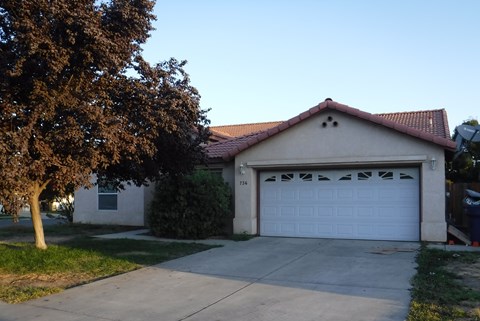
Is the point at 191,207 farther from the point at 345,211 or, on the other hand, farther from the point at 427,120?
the point at 427,120

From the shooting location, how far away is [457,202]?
52.5 ft

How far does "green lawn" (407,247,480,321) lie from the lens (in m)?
6.48

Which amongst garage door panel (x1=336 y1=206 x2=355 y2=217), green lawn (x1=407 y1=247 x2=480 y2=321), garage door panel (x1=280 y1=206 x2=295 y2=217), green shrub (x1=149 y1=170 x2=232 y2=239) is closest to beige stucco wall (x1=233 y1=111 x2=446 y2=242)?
green shrub (x1=149 y1=170 x2=232 y2=239)

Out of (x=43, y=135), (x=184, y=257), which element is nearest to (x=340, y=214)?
(x=184, y=257)

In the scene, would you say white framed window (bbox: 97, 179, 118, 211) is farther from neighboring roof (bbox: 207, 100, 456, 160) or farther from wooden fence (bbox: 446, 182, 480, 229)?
wooden fence (bbox: 446, 182, 480, 229)

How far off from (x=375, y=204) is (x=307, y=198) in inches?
86.6

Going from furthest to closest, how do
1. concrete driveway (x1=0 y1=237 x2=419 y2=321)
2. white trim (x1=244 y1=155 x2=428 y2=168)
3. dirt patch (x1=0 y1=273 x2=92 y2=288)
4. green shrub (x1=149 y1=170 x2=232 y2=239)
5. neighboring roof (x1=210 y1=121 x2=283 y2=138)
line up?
neighboring roof (x1=210 y1=121 x2=283 y2=138), green shrub (x1=149 y1=170 x2=232 y2=239), white trim (x1=244 y1=155 x2=428 y2=168), dirt patch (x1=0 y1=273 x2=92 y2=288), concrete driveway (x1=0 y1=237 x2=419 y2=321)

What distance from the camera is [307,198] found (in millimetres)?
15648

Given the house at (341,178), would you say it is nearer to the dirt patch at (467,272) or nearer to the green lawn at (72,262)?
the dirt patch at (467,272)

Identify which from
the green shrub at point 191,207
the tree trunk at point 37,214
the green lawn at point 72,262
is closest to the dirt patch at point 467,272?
the green lawn at point 72,262

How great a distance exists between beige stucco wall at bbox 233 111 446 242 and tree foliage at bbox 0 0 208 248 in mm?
5232

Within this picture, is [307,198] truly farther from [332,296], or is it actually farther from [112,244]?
[332,296]

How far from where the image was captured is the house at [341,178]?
13.9 m

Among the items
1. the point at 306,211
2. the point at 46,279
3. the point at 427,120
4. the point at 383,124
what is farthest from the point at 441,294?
the point at 427,120
